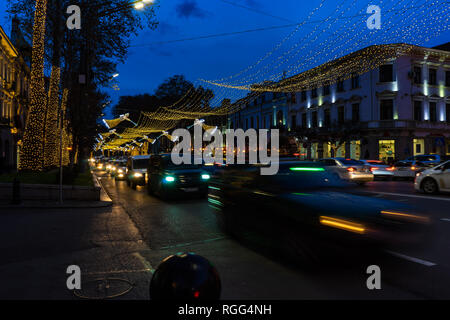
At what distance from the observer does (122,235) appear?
7633 mm

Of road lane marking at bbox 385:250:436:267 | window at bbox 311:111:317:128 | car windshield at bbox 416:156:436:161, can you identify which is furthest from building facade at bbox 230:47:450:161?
A: road lane marking at bbox 385:250:436:267

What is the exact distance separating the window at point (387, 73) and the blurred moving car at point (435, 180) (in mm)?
26632

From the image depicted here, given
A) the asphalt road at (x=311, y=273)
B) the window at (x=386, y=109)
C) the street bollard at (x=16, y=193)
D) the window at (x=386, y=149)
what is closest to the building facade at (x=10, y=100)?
the street bollard at (x=16, y=193)

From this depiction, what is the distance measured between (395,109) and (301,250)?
120 feet

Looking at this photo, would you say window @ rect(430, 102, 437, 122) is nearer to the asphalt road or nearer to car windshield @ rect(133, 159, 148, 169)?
car windshield @ rect(133, 159, 148, 169)

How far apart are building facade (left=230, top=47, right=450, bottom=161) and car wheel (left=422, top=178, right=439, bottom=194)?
73.8 ft

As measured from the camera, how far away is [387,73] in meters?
37.1

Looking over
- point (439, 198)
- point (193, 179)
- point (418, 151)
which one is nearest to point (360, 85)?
point (418, 151)

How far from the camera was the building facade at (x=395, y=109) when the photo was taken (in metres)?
36.8

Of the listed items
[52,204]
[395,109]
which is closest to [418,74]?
[395,109]

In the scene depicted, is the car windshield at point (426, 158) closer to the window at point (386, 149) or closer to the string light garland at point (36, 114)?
the window at point (386, 149)

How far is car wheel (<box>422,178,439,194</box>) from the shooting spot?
13102 mm

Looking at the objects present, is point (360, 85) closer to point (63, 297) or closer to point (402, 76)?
point (402, 76)

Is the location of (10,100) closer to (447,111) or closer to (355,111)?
(355,111)
